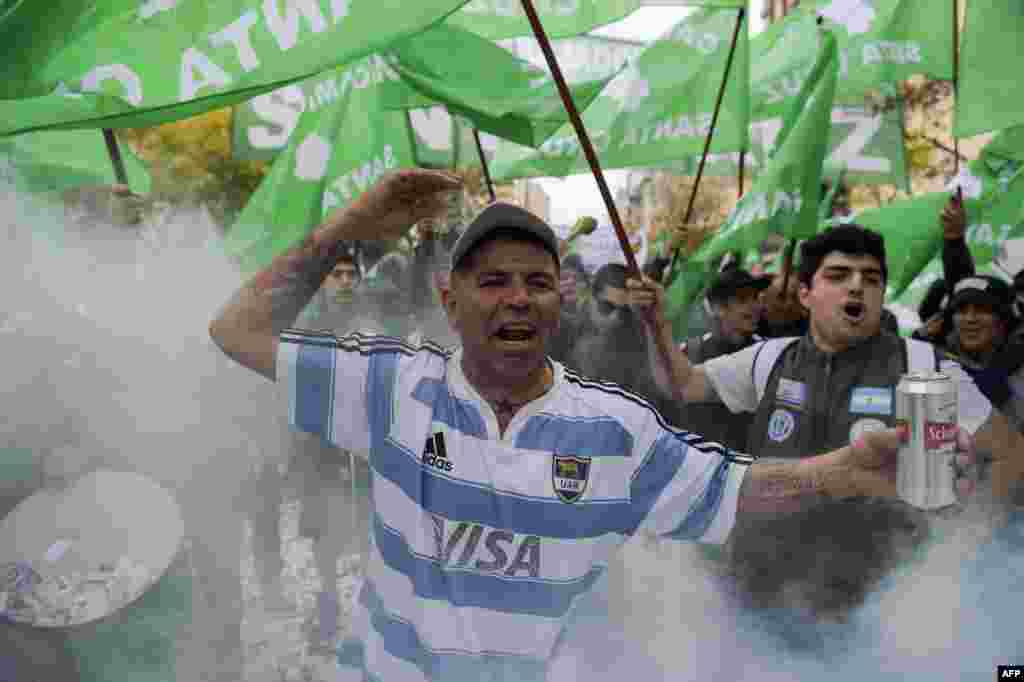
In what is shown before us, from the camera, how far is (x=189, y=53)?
8.04 feet

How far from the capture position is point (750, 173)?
10594 millimetres

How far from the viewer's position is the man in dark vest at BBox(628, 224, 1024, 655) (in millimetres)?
2436

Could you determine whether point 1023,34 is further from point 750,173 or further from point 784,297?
point 750,173

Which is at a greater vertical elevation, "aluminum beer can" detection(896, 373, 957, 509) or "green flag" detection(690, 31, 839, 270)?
"green flag" detection(690, 31, 839, 270)

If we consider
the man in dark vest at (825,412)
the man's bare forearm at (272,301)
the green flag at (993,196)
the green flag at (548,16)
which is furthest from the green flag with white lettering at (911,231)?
the man's bare forearm at (272,301)

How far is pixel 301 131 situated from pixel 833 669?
3.64m

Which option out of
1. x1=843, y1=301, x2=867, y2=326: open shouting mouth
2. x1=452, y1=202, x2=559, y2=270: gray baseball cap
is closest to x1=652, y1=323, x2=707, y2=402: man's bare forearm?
x1=843, y1=301, x2=867, y2=326: open shouting mouth

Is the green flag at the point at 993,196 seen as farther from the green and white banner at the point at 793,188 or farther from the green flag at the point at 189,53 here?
the green flag at the point at 189,53

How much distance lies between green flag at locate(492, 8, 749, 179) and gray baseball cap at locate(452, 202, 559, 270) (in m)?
4.06

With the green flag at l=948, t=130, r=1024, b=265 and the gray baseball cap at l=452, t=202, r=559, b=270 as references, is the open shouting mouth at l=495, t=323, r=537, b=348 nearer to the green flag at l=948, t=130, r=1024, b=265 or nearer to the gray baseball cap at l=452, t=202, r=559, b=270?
the gray baseball cap at l=452, t=202, r=559, b=270

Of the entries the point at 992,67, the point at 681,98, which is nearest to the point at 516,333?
the point at 992,67

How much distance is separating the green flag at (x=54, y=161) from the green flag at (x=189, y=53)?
659 mm

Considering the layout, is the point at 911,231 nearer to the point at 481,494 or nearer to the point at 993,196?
the point at 993,196

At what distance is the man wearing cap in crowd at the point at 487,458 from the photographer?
174 cm
